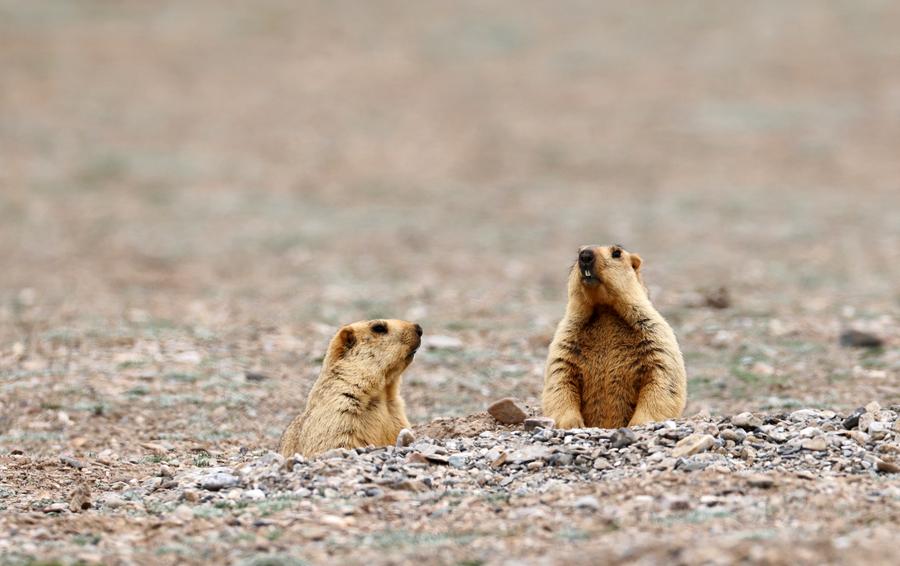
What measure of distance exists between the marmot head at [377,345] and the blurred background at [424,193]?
163cm

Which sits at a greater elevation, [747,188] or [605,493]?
[747,188]

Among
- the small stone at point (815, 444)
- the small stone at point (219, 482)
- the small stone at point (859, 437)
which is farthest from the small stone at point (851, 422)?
the small stone at point (219, 482)

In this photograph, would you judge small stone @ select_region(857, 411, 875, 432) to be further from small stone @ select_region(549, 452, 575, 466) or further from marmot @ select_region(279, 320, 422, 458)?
marmot @ select_region(279, 320, 422, 458)

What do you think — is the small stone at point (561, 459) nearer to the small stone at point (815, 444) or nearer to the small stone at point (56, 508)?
the small stone at point (815, 444)

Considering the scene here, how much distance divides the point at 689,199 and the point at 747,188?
56.2 inches

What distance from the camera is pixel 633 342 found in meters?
7.83

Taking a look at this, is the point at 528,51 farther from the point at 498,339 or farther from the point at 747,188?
the point at 498,339

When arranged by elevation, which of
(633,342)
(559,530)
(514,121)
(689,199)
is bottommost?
(559,530)

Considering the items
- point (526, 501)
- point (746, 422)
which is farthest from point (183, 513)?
point (746, 422)

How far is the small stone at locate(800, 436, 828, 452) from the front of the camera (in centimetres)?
689

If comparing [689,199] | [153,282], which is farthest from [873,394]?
[689,199]

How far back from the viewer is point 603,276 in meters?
7.84

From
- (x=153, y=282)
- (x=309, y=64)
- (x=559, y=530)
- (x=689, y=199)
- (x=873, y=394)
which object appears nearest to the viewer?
(x=559, y=530)

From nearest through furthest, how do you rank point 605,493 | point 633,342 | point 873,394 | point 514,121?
1. point 605,493
2. point 633,342
3. point 873,394
4. point 514,121
